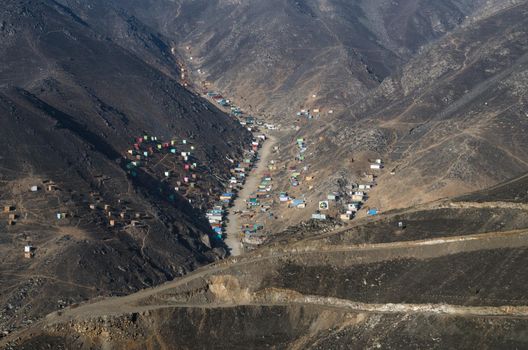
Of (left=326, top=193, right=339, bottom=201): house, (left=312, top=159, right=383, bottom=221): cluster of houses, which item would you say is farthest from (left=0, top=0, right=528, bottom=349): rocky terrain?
(left=312, top=159, right=383, bottom=221): cluster of houses

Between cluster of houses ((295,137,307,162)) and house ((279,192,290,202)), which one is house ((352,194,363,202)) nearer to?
house ((279,192,290,202))

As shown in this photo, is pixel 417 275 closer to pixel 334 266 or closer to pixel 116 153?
pixel 334 266

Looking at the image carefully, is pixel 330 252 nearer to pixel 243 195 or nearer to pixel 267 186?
pixel 243 195

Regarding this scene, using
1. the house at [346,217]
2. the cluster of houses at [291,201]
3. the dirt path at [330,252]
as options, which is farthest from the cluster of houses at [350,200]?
the dirt path at [330,252]

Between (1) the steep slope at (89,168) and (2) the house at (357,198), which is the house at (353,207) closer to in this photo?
(2) the house at (357,198)

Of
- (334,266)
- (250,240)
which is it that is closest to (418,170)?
(250,240)

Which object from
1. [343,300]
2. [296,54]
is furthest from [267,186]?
[296,54]

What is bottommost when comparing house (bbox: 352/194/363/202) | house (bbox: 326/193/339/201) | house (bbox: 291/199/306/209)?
house (bbox: 352/194/363/202)
